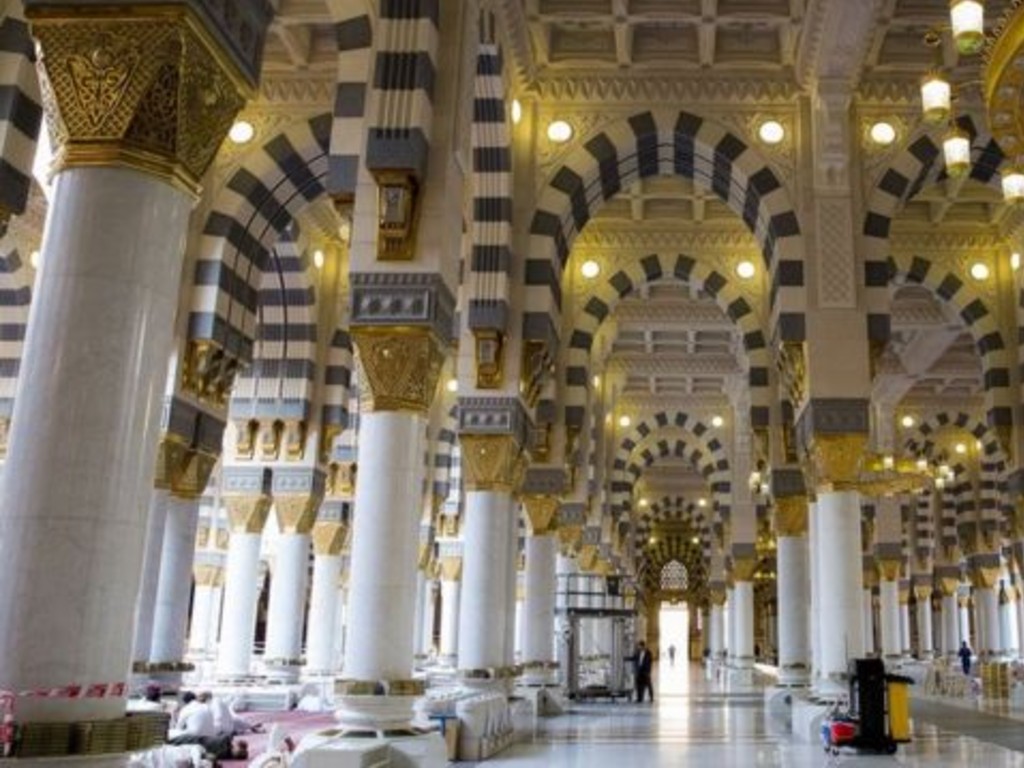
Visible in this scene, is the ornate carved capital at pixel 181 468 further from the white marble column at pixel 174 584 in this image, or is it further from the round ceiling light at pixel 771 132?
the round ceiling light at pixel 771 132

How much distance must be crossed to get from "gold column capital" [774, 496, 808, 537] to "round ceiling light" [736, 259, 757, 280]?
3.30 meters

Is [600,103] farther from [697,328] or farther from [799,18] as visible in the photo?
[697,328]

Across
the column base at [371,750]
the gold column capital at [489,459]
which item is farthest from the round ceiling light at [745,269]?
the column base at [371,750]

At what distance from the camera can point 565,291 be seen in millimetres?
14609

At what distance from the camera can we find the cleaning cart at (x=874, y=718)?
8719 millimetres

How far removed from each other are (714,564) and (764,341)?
1457 centimetres

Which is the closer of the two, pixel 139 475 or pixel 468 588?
pixel 139 475

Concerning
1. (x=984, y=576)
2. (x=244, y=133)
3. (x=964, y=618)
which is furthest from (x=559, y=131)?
(x=964, y=618)

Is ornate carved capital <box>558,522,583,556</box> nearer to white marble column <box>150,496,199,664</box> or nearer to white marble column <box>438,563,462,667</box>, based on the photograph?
white marble column <box>438,563,462,667</box>

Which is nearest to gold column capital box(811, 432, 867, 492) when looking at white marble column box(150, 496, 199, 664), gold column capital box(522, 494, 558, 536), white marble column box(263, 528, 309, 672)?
gold column capital box(522, 494, 558, 536)

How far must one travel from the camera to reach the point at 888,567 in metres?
20.9

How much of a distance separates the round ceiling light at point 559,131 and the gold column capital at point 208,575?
12.8 meters

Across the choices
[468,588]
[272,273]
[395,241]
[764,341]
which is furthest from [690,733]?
[272,273]

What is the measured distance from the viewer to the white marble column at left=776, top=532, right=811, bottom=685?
13.4 m
